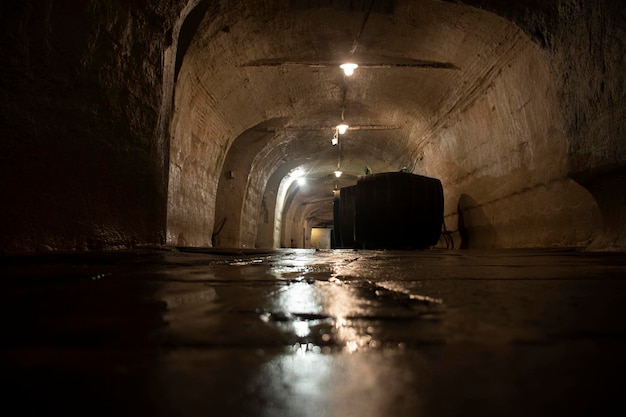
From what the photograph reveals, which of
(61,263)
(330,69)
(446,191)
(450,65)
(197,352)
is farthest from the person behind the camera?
(446,191)

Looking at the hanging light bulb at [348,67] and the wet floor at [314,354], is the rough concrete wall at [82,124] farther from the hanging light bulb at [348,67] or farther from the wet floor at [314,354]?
the hanging light bulb at [348,67]

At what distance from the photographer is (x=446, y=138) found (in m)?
6.77

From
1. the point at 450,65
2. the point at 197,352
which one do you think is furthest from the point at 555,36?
the point at 197,352

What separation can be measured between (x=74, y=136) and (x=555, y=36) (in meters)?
3.62

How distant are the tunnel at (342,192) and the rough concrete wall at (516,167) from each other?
31 millimetres

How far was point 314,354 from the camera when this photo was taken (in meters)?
0.44

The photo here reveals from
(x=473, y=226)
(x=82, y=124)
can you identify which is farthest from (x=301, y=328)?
(x=473, y=226)

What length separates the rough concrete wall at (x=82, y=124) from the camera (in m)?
1.81

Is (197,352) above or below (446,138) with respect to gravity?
below

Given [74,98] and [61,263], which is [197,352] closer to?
[61,263]

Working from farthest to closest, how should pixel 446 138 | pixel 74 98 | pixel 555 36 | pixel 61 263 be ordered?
pixel 446 138, pixel 555 36, pixel 74 98, pixel 61 263

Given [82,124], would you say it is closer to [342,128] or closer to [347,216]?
[347,216]

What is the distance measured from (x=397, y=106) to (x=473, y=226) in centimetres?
262

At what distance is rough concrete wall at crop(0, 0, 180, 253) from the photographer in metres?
1.81
